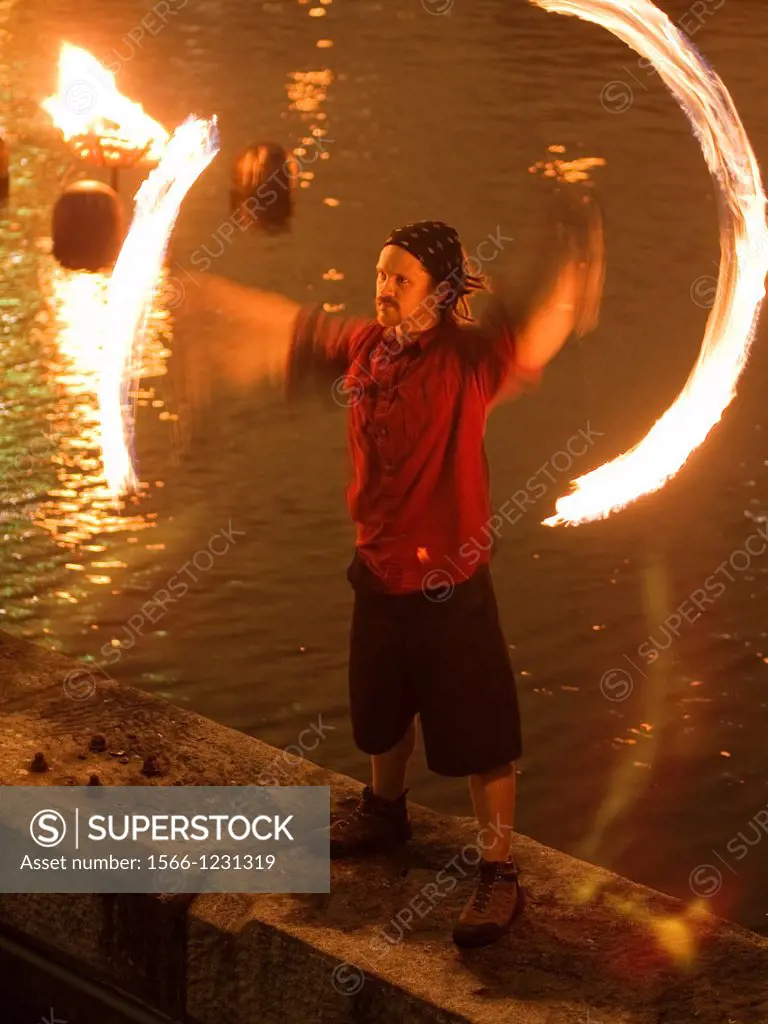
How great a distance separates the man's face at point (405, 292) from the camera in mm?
4086

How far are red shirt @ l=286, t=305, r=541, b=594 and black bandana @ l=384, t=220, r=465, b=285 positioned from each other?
13 cm

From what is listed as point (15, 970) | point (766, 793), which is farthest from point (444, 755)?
point (766, 793)

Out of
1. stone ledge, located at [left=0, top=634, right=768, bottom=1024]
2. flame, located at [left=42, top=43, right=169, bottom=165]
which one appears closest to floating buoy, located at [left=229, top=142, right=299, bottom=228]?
flame, located at [left=42, top=43, right=169, bottom=165]

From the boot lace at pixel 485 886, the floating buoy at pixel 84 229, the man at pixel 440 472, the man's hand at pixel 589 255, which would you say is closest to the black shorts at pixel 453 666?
the man at pixel 440 472

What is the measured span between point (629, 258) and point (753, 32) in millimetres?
16657

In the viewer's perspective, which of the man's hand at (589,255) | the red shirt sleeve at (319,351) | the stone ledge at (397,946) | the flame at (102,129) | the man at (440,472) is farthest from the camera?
the flame at (102,129)

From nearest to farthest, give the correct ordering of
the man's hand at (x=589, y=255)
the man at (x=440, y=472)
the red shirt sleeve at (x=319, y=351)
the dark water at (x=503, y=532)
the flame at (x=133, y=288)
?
the man's hand at (x=589, y=255) < the man at (x=440, y=472) < the red shirt sleeve at (x=319, y=351) < the flame at (x=133, y=288) < the dark water at (x=503, y=532)

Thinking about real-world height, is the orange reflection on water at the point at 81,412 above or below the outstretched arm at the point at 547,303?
below

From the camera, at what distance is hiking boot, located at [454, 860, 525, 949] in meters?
4.01

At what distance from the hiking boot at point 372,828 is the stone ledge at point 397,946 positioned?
0.05m

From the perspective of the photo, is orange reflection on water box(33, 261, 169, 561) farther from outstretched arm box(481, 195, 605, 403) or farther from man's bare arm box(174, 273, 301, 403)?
outstretched arm box(481, 195, 605, 403)

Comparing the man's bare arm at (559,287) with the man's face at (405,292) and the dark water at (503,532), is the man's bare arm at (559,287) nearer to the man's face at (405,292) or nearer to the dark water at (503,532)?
the man's face at (405,292)

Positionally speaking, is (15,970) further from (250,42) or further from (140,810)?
Result: (250,42)

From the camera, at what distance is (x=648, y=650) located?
23.5ft
